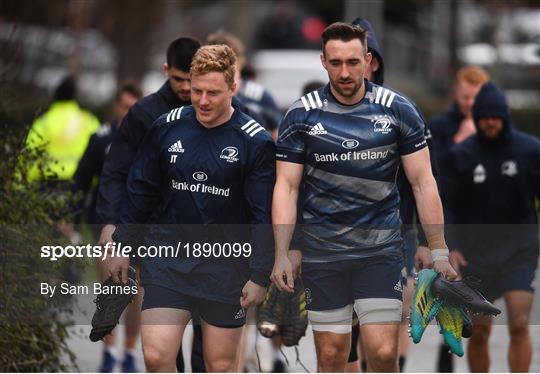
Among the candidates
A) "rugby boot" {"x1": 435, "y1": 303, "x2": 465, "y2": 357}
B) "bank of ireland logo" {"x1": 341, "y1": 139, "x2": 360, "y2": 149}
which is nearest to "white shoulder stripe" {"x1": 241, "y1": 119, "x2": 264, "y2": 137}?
"bank of ireland logo" {"x1": 341, "y1": 139, "x2": 360, "y2": 149}

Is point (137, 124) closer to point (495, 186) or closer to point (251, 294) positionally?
point (251, 294)

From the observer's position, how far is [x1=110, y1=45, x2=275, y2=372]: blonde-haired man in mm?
8109

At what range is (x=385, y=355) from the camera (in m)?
8.12

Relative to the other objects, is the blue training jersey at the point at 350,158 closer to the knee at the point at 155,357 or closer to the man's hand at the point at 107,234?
the knee at the point at 155,357

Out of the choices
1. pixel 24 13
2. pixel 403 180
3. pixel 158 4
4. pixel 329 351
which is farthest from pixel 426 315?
pixel 158 4

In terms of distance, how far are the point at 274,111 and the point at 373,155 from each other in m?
4.25

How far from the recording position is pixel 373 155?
8.09 m

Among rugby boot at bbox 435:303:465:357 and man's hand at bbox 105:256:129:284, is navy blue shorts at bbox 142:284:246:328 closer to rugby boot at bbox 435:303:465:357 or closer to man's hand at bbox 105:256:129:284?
man's hand at bbox 105:256:129:284

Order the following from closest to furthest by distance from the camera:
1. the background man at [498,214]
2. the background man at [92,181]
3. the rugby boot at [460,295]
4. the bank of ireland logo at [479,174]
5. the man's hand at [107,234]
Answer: the rugby boot at [460,295] → the man's hand at [107,234] → the background man at [498,214] → the bank of ireland logo at [479,174] → the background man at [92,181]

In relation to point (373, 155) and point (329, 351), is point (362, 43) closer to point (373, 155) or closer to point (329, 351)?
point (373, 155)

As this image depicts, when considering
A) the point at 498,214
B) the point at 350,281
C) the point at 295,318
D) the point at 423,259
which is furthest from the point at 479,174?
the point at 350,281

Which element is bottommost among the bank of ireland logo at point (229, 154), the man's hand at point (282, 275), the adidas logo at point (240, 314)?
the adidas logo at point (240, 314)

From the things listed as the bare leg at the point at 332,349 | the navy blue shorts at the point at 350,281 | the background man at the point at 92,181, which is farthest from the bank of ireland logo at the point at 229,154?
the background man at the point at 92,181

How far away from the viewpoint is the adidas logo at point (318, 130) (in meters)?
8.10
